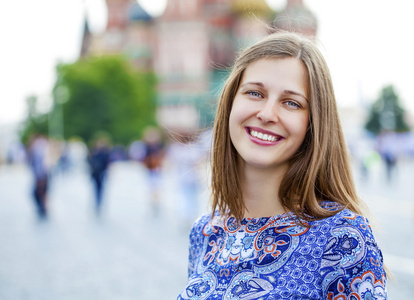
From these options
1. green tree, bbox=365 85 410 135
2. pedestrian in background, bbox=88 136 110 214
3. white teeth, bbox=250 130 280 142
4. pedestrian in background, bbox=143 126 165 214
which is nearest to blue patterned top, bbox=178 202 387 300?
white teeth, bbox=250 130 280 142

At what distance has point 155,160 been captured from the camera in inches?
437

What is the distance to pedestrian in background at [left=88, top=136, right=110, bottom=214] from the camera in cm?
1181

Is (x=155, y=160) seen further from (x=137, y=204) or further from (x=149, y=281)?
(x=149, y=281)

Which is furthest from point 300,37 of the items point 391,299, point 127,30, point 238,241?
point 127,30

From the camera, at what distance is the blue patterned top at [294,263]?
4.51ft

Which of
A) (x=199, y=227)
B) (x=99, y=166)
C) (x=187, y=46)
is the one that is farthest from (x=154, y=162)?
(x=187, y=46)

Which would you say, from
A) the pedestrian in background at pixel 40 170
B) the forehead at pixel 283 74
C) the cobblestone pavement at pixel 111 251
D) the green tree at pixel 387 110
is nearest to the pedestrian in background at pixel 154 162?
the cobblestone pavement at pixel 111 251

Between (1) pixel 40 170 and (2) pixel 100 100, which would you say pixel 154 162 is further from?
(2) pixel 100 100

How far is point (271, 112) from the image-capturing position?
161 cm

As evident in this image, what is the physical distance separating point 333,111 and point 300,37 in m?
0.30

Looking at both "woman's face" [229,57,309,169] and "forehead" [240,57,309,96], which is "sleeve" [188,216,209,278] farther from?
"forehead" [240,57,309,96]

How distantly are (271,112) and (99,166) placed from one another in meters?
10.7

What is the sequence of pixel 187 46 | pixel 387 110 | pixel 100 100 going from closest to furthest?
pixel 100 100 → pixel 187 46 → pixel 387 110

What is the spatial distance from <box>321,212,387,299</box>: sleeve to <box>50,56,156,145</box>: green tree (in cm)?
4626
